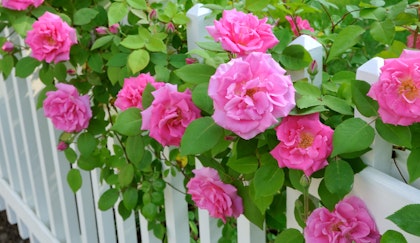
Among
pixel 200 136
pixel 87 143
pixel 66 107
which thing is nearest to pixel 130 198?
pixel 87 143

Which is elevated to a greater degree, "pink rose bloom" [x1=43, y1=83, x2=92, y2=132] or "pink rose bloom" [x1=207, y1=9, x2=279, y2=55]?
"pink rose bloom" [x1=207, y1=9, x2=279, y2=55]

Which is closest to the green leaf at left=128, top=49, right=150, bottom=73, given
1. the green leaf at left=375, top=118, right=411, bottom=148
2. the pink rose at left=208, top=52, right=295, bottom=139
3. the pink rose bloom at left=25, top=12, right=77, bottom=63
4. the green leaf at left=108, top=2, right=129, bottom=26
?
the green leaf at left=108, top=2, right=129, bottom=26

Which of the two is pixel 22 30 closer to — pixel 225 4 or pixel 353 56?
pixel 225 4

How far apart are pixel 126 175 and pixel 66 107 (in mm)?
231

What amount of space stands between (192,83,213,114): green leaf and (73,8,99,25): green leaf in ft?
2.17

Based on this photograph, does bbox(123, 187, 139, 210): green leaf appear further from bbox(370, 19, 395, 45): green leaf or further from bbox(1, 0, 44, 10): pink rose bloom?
bbox(370, 19, 395, 45): green leaf

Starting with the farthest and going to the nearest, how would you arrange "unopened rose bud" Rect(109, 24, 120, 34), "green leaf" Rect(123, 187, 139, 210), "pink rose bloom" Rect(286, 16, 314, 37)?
"green leaf" Rect(123, 187, 139, 210), "unopened rose bud" Rect(109, 24, 120, 34), "pink rose bloom" Rect(286, 16, 314, 37)

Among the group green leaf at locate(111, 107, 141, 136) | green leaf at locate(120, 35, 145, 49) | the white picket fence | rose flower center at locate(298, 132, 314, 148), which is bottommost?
the white picket fence

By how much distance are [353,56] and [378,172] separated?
711mm

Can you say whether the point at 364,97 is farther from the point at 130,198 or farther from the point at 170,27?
the point at 130,198

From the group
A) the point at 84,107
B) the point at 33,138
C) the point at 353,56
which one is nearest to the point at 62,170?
the point at 33,138

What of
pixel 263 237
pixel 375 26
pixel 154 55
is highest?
pixel 375 26

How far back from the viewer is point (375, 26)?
4.14ft

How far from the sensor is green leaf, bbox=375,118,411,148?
0.98 m
